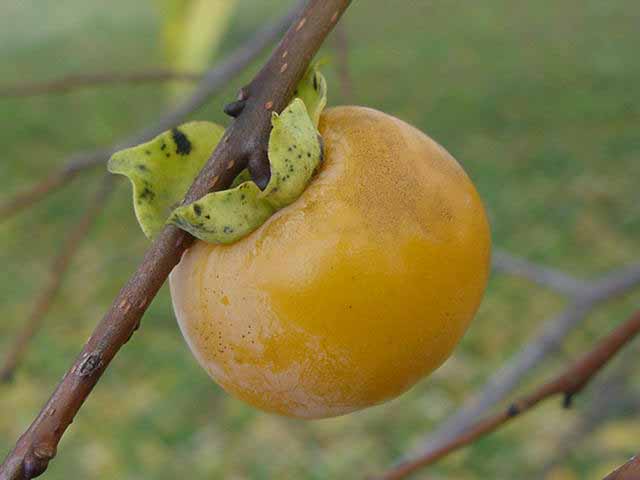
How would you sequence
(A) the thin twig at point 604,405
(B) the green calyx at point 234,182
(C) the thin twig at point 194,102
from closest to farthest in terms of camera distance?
(B) the green calyx at point 234,182, (C) the thin twig at point 194,102, (A) the thin twig at point 604,405

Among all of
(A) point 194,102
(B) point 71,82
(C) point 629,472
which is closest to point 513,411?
(C) point 629,472

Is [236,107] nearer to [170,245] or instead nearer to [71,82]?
[170,245]

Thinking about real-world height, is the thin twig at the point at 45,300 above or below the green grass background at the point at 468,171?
above

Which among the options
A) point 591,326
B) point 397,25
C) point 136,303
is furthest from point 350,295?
point 397,25

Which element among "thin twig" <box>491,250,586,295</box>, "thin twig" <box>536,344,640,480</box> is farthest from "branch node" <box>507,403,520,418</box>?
"thin twig" <box>536,344,640,480</box>

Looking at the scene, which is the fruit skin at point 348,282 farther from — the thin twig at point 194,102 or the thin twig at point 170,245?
the thin twig at point 194,102

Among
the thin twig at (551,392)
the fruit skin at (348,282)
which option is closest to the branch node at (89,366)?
the fruit skin at (348,282)
